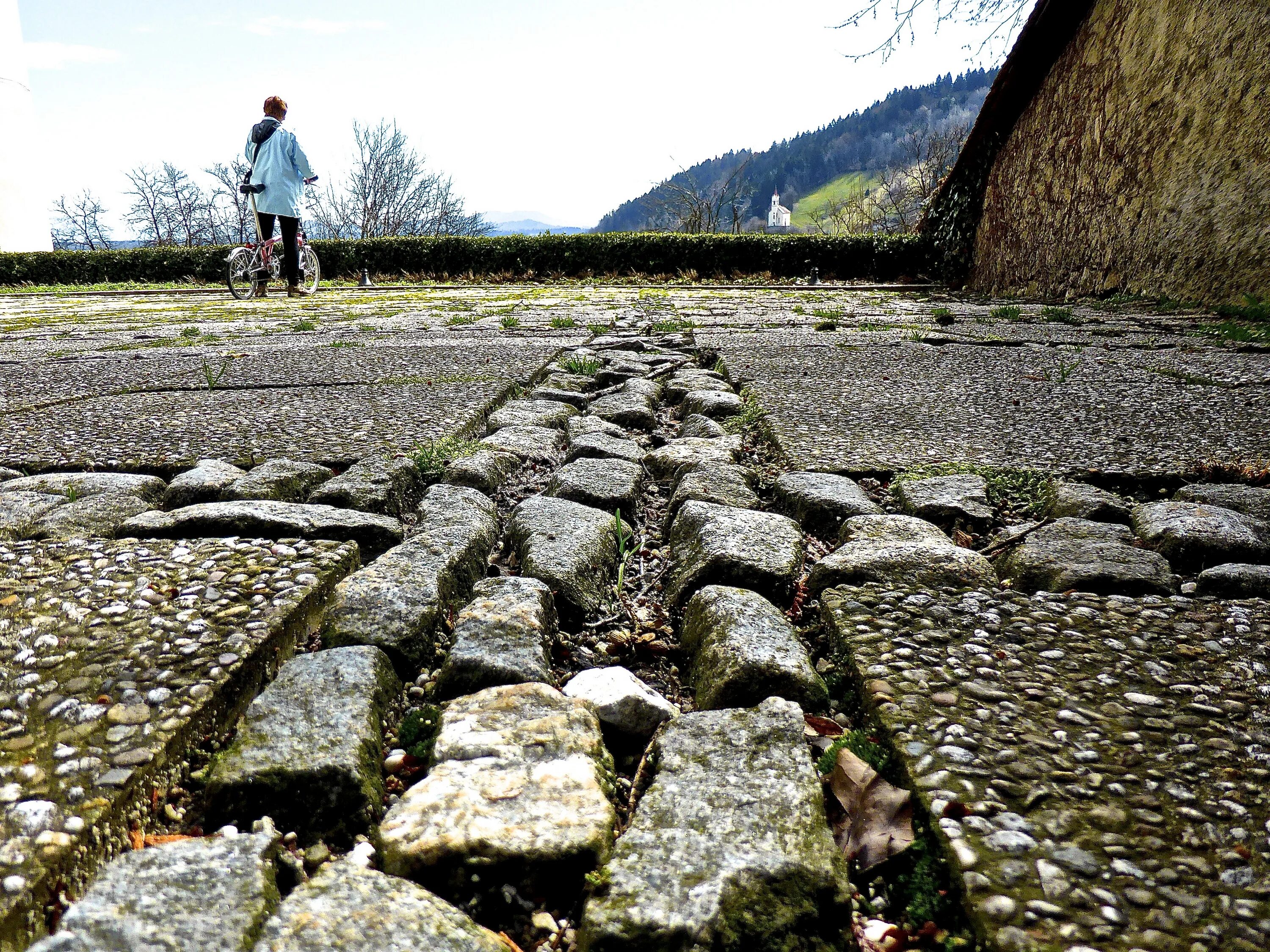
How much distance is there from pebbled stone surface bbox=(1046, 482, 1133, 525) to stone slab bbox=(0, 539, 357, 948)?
1359mm

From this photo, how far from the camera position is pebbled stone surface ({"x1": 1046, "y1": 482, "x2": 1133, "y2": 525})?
153 centimetres

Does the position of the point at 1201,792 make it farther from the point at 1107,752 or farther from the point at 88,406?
the point at 88,406

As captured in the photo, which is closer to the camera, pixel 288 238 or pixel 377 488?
pixel 377 488

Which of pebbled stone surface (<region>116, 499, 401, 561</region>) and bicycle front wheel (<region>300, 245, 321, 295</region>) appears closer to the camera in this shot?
pebbled stone surface (<region>116, 499, 401, 561</region>)

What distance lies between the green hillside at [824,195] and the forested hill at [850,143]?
38.9 inches

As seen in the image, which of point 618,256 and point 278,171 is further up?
point 278,171

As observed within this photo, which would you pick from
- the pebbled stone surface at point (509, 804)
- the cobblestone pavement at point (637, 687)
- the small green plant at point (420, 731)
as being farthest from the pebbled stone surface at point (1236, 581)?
the small green plant at point (420, 731)

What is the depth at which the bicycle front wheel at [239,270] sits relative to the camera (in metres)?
9.09

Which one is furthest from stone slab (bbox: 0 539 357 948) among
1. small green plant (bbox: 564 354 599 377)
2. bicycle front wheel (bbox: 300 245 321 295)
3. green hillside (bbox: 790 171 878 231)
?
green hillside (bbox: 790 171 878 231)

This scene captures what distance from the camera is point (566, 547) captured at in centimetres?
142

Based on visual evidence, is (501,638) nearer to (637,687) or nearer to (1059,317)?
(637,687)

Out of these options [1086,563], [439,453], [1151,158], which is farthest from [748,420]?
[1151,158]

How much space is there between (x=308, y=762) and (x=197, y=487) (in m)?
1.08

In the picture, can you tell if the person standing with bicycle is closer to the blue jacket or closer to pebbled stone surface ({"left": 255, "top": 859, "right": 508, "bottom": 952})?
the blue jacket
